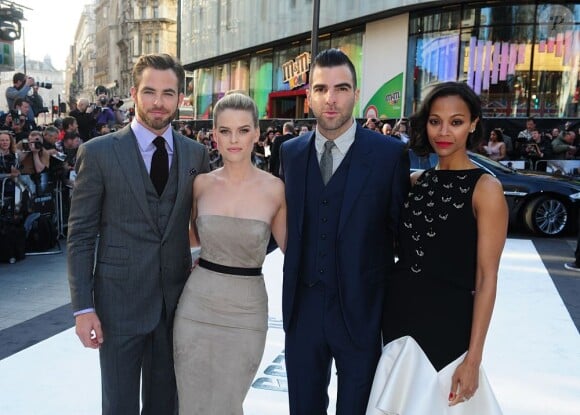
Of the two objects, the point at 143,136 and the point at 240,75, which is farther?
the point at 240,75

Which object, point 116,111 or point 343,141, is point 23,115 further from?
point 343,141

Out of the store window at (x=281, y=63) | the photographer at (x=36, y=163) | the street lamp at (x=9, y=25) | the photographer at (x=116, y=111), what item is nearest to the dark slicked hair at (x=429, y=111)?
the photographer at (x=36, y=163)

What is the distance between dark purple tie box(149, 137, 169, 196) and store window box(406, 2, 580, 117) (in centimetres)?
1488

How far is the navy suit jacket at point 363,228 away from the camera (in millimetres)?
2371

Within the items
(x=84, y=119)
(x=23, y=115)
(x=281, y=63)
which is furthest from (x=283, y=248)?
(x=281, y=63)

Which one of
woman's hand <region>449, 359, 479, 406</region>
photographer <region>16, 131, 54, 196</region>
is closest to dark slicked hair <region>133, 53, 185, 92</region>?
woman's hand <region>449, 359, 479, 406</region>

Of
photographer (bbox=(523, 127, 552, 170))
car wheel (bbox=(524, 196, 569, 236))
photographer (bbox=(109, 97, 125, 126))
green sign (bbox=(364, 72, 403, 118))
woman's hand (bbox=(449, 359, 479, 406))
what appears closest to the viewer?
woman's hand (bbox=(449, 359, 479, 406))

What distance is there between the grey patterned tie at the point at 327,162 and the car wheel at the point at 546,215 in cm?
779

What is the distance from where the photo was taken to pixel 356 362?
7.92 ft

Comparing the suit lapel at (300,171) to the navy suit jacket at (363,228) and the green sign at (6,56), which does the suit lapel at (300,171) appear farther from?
the green sign at (6,56)

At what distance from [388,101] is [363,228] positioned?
57.9ft

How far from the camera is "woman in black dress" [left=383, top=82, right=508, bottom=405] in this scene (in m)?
2.17

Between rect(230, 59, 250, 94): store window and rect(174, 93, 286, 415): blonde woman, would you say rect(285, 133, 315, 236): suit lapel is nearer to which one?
rect(174, 93, 286, 415): blonde woman

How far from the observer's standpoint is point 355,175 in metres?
2.40
